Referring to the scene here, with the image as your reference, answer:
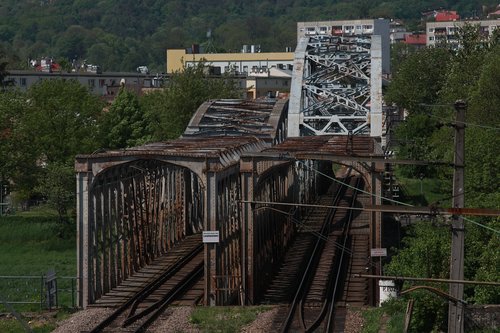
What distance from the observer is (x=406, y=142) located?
6319 centimetres

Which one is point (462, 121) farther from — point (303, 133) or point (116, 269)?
point (303, 133)

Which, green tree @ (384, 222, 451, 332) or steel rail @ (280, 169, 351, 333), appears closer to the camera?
green tree @ (384, 222, 451, 332)

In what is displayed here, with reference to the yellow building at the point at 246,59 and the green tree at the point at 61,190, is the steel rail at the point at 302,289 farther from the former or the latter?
the yellow building at the point at 246,59

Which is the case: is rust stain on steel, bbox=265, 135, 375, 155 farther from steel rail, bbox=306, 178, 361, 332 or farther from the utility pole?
the utility pole

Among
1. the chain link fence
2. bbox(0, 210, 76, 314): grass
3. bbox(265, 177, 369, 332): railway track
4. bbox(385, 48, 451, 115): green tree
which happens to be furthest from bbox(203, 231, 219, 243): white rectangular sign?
bbox(385, 48, 451, 115): green tree

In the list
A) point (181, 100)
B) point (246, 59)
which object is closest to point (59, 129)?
point (181, 100)

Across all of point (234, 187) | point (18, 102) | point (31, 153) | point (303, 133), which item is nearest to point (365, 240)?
point (234, 187)

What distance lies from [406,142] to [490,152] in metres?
24.1

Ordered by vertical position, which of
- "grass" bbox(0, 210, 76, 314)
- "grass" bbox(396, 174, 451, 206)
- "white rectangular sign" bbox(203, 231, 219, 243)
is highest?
"white rectangular sign" bbox(203, 231, 219, 243)

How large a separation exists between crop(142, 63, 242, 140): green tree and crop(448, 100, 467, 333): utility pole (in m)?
40.9

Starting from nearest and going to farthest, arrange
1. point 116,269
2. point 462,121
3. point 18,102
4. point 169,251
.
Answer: point 462,121 → point 116,269 → point 169,251 → point 18,102

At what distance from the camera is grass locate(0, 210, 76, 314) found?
31.9 m

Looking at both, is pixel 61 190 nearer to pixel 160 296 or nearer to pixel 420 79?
pixel 160 296

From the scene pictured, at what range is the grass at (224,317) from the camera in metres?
24.2
